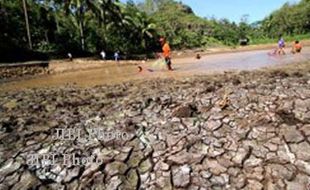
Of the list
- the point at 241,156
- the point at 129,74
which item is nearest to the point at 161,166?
Answer: the point at 241,156

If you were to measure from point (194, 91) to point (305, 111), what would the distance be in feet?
11.6

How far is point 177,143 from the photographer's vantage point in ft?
25.2

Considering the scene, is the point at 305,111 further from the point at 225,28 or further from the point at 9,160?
the point at 225,28

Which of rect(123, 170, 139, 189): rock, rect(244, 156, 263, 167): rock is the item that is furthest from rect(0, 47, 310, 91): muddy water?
rect(244, 156, 263, 167): rock

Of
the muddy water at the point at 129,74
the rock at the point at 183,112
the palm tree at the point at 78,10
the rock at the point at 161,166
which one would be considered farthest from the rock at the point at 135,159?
the palm tree at the point at 78,10

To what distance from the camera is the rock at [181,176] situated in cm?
656

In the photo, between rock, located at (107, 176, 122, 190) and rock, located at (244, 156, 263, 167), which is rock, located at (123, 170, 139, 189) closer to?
rock, located at (107, 176, 122, 190)

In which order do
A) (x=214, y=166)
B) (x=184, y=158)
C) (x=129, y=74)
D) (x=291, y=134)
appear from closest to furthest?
(x=214, y=166) < (x=184, y=158) < (x=291, y=134) < (x=129, y=74)

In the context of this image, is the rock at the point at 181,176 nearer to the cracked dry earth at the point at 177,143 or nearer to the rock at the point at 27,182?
the cracked dry earth at the point at 177,143

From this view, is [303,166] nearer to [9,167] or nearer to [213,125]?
[213,125]

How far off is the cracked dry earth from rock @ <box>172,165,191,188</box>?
2cm

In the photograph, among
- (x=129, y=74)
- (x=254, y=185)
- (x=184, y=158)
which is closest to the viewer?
(x=254, y=185)

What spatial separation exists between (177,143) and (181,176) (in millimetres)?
→ 1045

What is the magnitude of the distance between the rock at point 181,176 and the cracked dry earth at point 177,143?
0.02 metres
